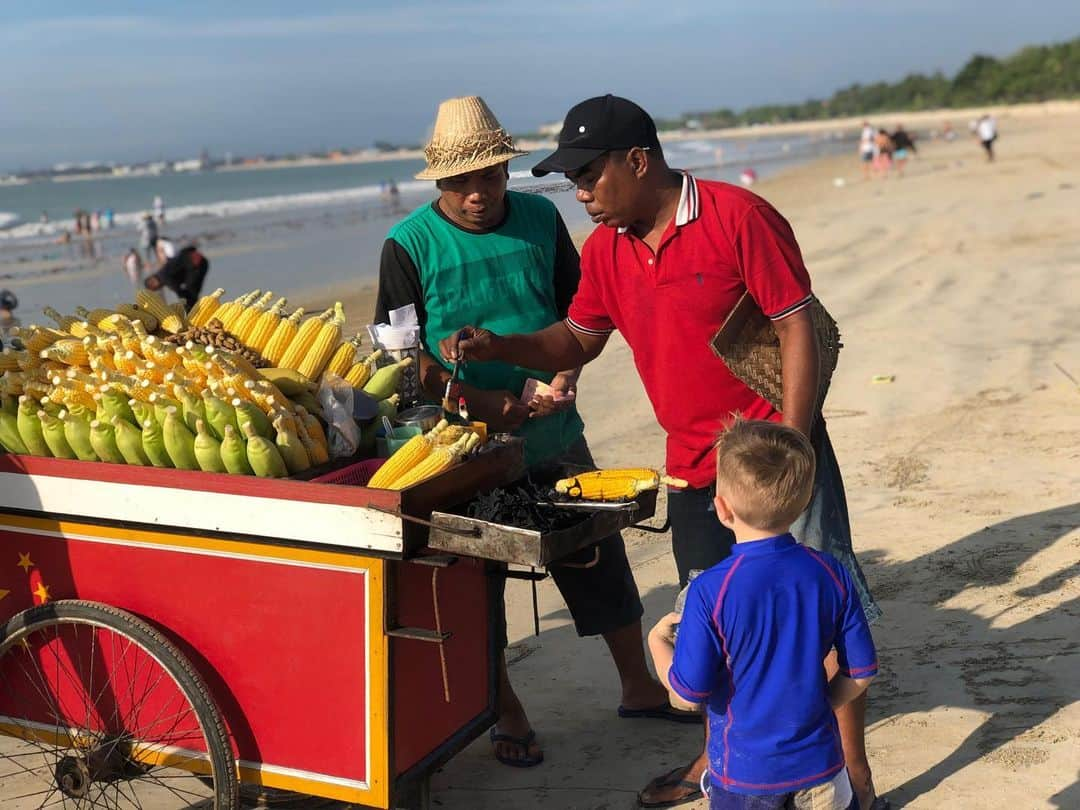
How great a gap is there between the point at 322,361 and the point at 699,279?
1.24 metres

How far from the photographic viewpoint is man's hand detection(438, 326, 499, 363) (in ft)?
12.5

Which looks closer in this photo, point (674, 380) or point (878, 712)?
point (674, 380)

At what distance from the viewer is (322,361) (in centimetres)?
380

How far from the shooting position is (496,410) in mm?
A: 4113

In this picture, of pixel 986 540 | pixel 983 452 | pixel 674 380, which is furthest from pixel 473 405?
pixel 983 452

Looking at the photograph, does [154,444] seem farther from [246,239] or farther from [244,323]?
[246,239]

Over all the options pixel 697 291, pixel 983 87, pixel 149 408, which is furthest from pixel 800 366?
pixel 983 87

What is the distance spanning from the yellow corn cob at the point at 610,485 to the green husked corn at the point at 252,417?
84 centimetres

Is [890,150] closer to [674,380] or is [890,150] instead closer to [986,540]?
[986,540]

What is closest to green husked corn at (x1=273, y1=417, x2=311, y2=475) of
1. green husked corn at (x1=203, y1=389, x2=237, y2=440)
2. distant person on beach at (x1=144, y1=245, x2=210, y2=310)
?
green husked corn at (x1=203, y1=389, x2=237, y2=440)

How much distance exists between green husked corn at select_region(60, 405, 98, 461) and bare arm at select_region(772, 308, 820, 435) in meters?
2.00

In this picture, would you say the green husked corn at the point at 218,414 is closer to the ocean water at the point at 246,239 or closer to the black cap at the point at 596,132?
the black cap at the point at 596,132

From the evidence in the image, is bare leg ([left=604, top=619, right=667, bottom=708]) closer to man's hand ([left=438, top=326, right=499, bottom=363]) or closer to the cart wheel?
man's hand ([left=438, top=326, right=499, bottom=363])

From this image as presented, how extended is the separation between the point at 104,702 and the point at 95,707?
0.03m
